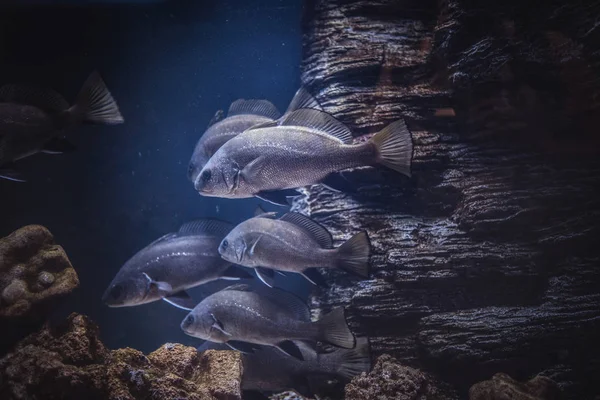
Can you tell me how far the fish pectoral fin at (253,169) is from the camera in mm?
3482

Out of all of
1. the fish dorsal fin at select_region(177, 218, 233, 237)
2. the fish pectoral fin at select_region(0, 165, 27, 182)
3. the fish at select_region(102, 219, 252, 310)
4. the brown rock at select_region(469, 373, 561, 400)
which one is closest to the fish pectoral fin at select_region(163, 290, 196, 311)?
the fish at select_region(102, 219, 252, 310)

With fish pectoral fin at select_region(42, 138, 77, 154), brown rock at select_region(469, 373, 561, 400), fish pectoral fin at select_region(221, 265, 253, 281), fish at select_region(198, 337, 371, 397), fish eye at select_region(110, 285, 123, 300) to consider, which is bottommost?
fish at select_region(198, 337, 371, 397)

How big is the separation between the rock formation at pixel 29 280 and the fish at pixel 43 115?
2.09 feet

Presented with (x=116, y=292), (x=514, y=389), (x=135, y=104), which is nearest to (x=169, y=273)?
(x=116, y=292)

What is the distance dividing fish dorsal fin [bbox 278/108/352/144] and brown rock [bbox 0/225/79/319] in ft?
8.53

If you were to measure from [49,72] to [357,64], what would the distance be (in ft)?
16.2

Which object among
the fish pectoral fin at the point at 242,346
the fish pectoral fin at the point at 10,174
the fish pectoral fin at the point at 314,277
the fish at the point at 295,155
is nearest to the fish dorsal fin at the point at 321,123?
the fish at the point at 295,155

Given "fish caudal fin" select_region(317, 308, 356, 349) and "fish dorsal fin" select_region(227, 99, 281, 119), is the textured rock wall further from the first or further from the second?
"fish dorsal fin" select_region(227, 99, 281, 119)

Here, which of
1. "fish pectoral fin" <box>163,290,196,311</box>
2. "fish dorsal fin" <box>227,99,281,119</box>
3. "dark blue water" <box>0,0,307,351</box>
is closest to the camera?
"fish pectoral fin" <box>163,290,196,311</box>

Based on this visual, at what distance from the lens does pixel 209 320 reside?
374 cm

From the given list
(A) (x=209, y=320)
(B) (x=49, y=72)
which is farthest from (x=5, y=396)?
(B) (x=49, y=72)

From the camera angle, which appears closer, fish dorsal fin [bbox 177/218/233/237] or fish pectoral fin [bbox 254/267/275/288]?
fish pectoral fin [bbox 254/267/275/288]

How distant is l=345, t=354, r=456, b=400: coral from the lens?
3246mm

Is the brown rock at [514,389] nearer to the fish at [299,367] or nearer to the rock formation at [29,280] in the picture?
the fish at [299,367]
